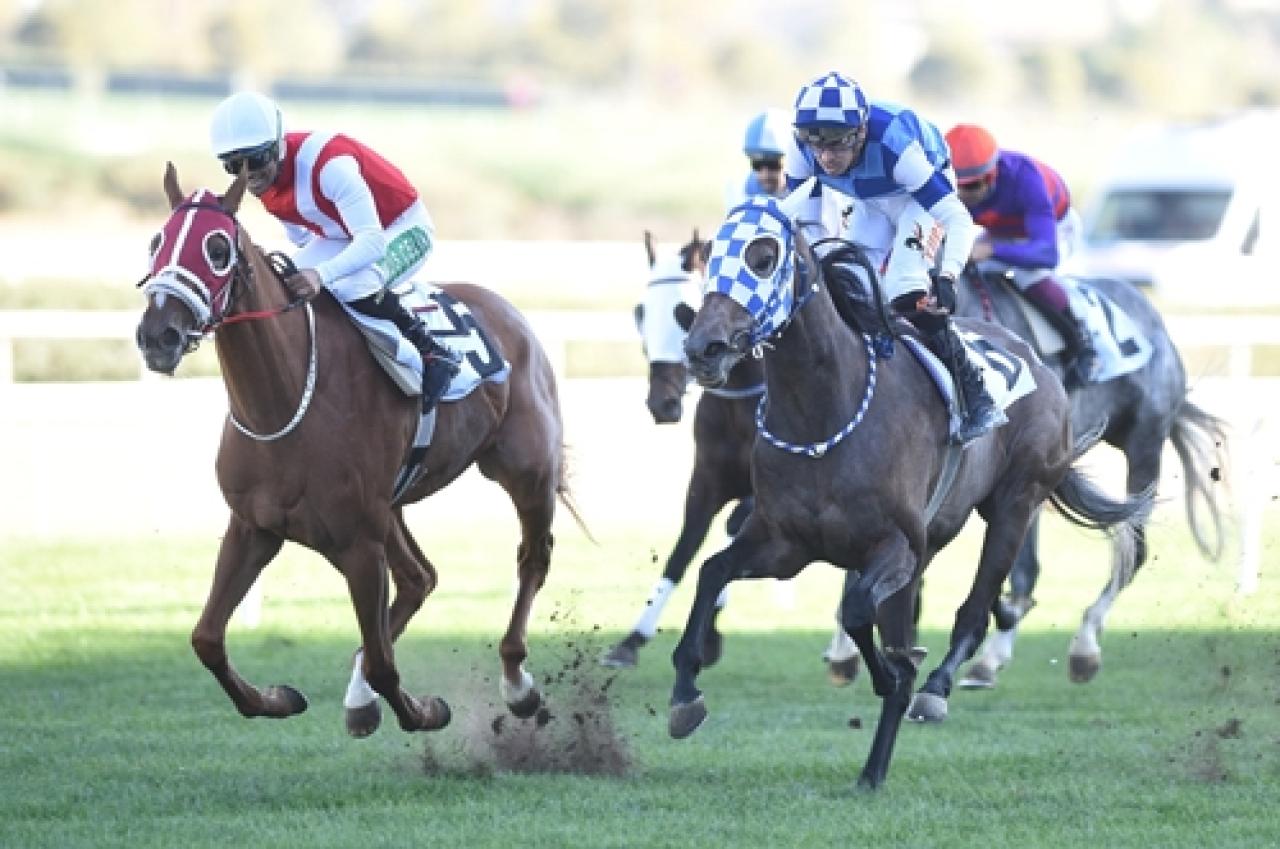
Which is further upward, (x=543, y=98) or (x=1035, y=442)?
(x=1035, y=442)

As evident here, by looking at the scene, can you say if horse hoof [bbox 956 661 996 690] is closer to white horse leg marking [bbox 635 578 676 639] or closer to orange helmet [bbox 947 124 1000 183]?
white horse leg marking [bbox 635 578 676 639]

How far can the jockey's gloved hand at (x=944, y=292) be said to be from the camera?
6.69 metres

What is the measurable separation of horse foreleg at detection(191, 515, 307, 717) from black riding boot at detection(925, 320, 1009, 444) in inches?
81.4

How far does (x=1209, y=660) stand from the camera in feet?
30.2

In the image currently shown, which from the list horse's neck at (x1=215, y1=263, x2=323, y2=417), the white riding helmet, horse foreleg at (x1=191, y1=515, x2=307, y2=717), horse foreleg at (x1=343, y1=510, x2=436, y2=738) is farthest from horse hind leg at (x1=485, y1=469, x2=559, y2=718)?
the white riding helmet

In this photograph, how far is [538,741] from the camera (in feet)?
22.5

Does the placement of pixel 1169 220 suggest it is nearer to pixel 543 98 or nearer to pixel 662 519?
pixel 662 519

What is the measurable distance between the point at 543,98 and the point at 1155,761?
41814 millimetres

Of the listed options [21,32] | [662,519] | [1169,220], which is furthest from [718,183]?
[662,519]

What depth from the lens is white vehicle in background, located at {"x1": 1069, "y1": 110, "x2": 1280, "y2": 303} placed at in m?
21.5

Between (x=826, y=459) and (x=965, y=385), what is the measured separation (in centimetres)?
71

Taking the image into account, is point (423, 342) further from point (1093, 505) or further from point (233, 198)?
point (1093, 505)

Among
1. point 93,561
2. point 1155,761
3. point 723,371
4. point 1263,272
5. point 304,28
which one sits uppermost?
point 723,371

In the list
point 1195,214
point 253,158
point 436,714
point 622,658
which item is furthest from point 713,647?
point 1195,214
